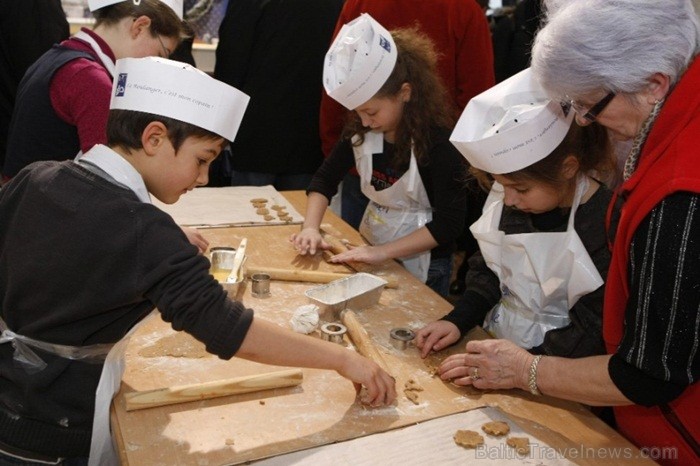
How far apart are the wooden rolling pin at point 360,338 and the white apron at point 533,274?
1.31 ft

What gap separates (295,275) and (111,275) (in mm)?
809

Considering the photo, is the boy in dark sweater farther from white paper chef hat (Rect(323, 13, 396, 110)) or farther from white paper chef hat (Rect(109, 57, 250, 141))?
white paper chef hat (Rect(323, 13, 396, 110))

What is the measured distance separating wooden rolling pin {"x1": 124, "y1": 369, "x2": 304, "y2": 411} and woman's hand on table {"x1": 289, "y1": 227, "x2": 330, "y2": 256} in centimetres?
77

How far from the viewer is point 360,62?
6.76 feet

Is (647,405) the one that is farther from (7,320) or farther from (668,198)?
(7,320)

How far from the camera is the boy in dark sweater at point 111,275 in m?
1.17

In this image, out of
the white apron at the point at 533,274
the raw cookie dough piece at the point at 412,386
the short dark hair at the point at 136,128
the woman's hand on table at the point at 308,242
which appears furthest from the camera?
the woman's hand on table at the point at 308,242

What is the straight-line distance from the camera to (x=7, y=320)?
4.31 feet

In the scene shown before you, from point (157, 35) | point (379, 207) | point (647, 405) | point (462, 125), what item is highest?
point (157, 35)

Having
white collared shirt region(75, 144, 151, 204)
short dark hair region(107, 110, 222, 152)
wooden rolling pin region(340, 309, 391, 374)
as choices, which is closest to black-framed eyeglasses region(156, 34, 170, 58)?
short dark hair region(107, 110, 222, 152)

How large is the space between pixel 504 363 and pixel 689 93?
65 centimetres

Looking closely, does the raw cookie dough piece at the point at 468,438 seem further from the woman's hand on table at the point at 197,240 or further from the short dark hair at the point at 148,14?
the short dark hair at the point at 148,14

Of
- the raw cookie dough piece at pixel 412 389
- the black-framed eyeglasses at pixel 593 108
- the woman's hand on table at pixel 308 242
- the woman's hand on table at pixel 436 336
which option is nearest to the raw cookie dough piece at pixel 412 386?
the raw cookie dough piece at pixel 412 389

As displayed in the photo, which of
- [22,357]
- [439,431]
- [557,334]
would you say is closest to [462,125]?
[557,334]
